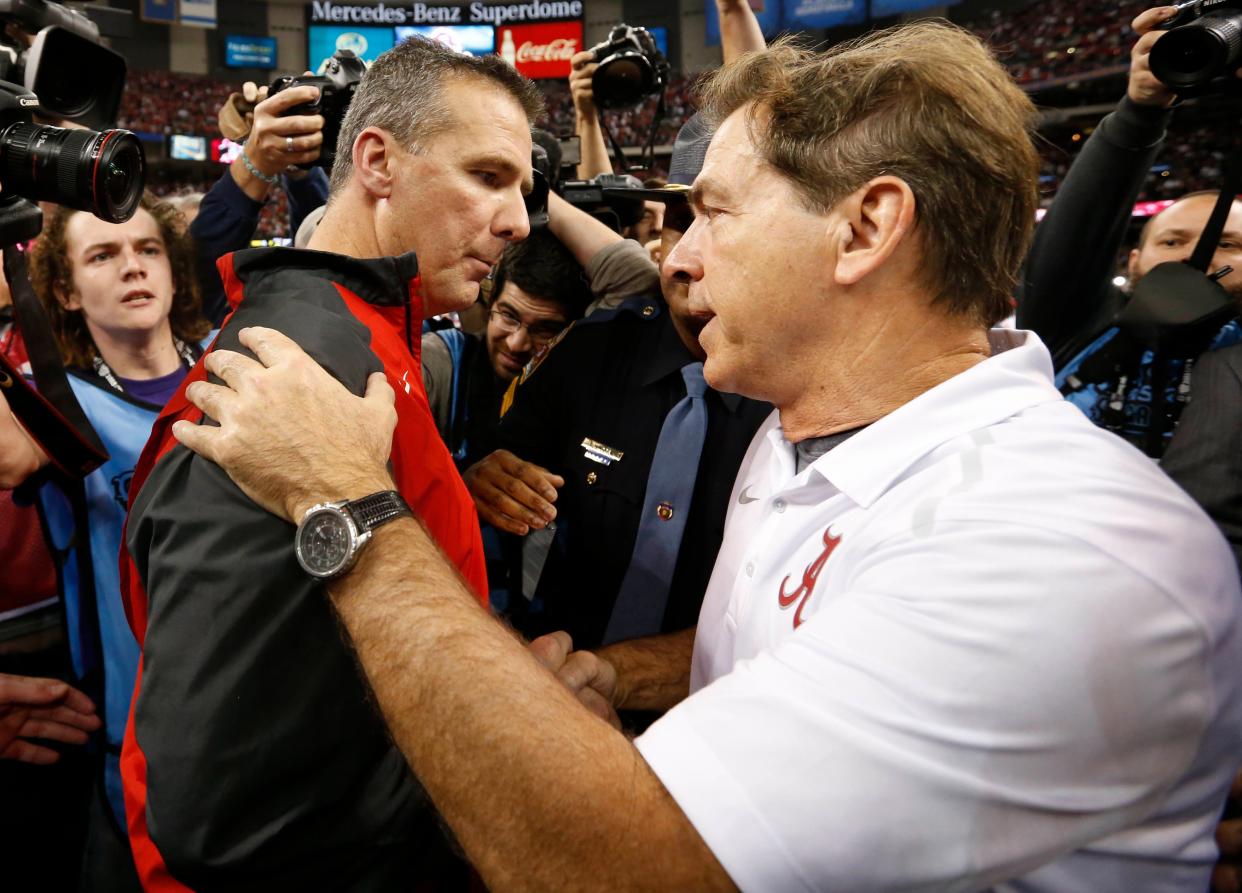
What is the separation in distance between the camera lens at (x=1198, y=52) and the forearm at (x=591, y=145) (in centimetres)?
198

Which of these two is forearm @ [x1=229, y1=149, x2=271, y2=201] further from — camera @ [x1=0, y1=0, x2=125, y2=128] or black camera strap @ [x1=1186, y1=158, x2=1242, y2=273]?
black camera strap @ [x1=1186, y1=158, x2=1242, y2=273]

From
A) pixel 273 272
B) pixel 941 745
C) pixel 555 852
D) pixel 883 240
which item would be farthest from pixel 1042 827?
pixel 273 272

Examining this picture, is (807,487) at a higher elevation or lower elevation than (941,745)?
higher

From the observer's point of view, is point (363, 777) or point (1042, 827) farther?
point (363, 777)

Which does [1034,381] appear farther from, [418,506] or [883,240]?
[418,506]

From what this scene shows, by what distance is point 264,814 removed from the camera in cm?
103

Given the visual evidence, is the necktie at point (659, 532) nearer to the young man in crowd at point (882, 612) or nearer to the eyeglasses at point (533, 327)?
the young man in crowd at point (882, 612)

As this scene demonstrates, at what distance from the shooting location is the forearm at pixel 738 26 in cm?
262

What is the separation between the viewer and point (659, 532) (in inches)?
74.2

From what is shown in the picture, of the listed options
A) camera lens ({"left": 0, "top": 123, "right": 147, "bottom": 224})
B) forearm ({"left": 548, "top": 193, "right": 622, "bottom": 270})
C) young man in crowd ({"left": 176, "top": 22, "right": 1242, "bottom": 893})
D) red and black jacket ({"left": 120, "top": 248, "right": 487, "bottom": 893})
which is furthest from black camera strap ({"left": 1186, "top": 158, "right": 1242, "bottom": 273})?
camera lens ({"left": 0, "top": 123, "right": 147, "bottom": 224})

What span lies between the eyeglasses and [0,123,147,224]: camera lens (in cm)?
136

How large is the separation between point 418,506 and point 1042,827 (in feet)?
3.14

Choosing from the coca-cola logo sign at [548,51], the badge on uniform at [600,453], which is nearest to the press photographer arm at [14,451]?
the badge on uniform at [600,453]

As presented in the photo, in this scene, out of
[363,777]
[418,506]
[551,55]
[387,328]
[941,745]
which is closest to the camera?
[941,745]
